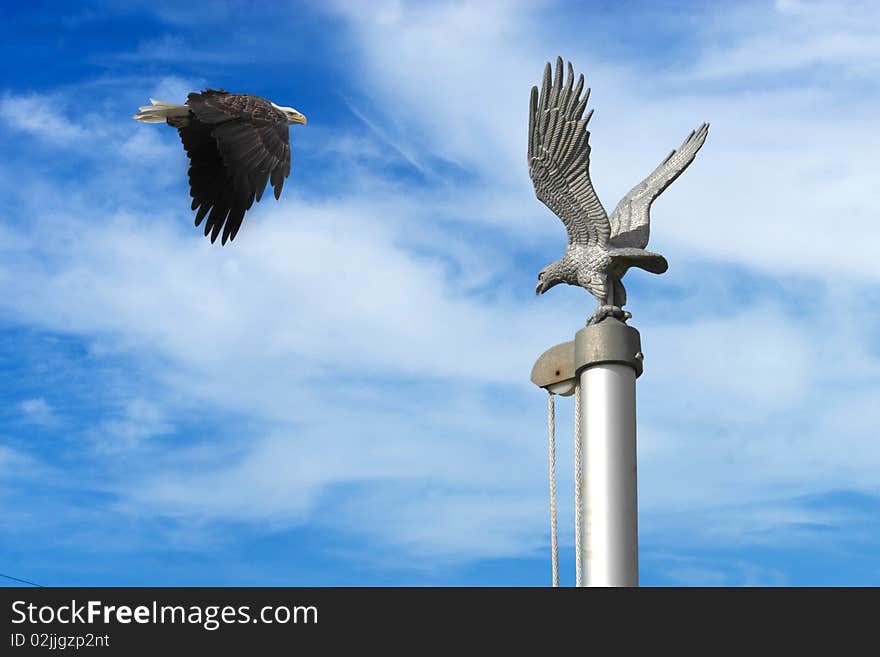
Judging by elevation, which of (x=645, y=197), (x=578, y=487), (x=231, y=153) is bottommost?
(x=578, y=487)

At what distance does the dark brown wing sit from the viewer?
33.1ft

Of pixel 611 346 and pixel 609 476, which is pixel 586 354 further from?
pixel 609 476

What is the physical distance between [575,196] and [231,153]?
3.35 metres

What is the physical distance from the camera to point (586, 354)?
319 inches

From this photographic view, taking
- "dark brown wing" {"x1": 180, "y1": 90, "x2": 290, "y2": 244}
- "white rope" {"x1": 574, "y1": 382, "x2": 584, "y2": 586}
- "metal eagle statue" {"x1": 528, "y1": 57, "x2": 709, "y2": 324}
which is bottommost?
"white rope" {"x1": 574, "y1": 382, "x2": 584, "y2": 586}

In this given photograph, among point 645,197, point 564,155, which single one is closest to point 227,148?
point 564,155

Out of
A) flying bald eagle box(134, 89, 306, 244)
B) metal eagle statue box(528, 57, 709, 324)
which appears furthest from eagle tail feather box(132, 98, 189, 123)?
metal eagle statue box(528, 57, 709, 324)

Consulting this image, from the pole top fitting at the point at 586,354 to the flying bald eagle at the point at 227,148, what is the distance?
3164 mm

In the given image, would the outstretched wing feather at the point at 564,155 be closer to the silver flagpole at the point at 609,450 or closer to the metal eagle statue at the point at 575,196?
the metal eagle statue at the point at 575,196

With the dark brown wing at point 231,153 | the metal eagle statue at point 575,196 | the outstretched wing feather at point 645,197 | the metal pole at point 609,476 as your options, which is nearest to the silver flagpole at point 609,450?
the metal pole at point 609,476

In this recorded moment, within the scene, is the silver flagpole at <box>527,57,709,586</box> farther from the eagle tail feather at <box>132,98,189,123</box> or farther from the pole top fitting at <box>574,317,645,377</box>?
the eagle tail feather at <box>132,98,189,123</box>
